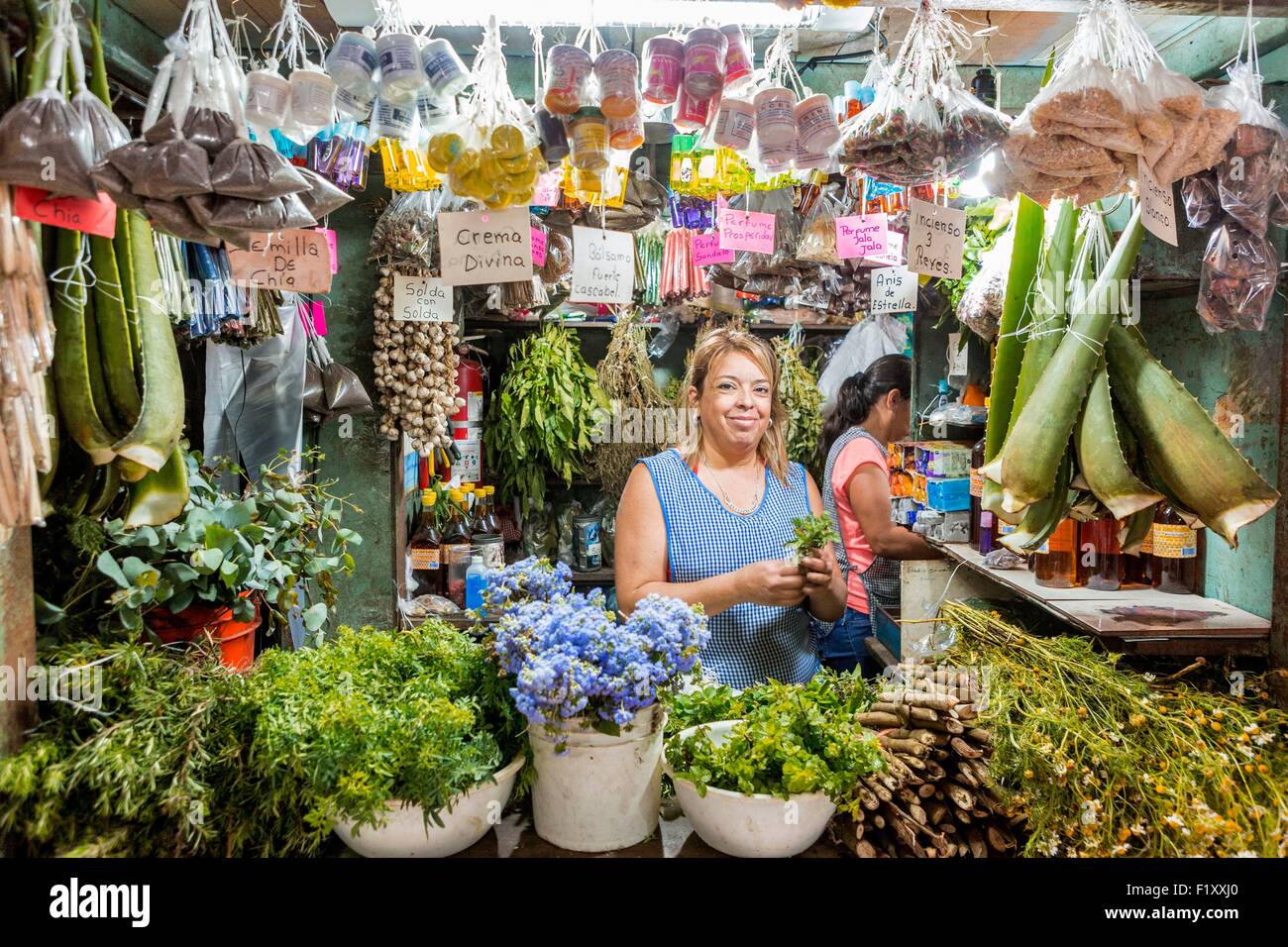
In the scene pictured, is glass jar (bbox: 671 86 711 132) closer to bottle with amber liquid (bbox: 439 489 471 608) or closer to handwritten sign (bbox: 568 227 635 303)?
handwritten sign (bbox: 568 227 635 303)

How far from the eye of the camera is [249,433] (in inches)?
110

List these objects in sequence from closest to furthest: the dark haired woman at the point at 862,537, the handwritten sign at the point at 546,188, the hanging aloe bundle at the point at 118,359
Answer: the hanging aloe bundle at the point at 118,359
the handwritten sign at the point at 546,188
the dark haired woman at the point at 862,537

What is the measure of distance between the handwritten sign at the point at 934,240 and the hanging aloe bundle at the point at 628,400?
8.11ft

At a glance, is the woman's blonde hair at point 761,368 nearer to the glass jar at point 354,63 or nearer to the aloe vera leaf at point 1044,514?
the aloe vera leaf at point 1044,514

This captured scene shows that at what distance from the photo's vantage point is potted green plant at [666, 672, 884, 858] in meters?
1.26

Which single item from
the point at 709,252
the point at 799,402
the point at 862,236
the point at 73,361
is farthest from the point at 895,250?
the point at 73,361

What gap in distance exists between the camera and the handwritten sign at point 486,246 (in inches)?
67.2

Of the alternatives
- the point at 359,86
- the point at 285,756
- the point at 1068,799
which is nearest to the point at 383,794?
the point at 285,756

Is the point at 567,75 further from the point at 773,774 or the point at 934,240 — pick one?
the point at 773,774

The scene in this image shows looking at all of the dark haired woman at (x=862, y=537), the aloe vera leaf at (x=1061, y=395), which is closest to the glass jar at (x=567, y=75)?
the aloe vera leaf at (x=1061, y=395)

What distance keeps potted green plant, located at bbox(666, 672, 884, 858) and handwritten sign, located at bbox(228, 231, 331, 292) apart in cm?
111
